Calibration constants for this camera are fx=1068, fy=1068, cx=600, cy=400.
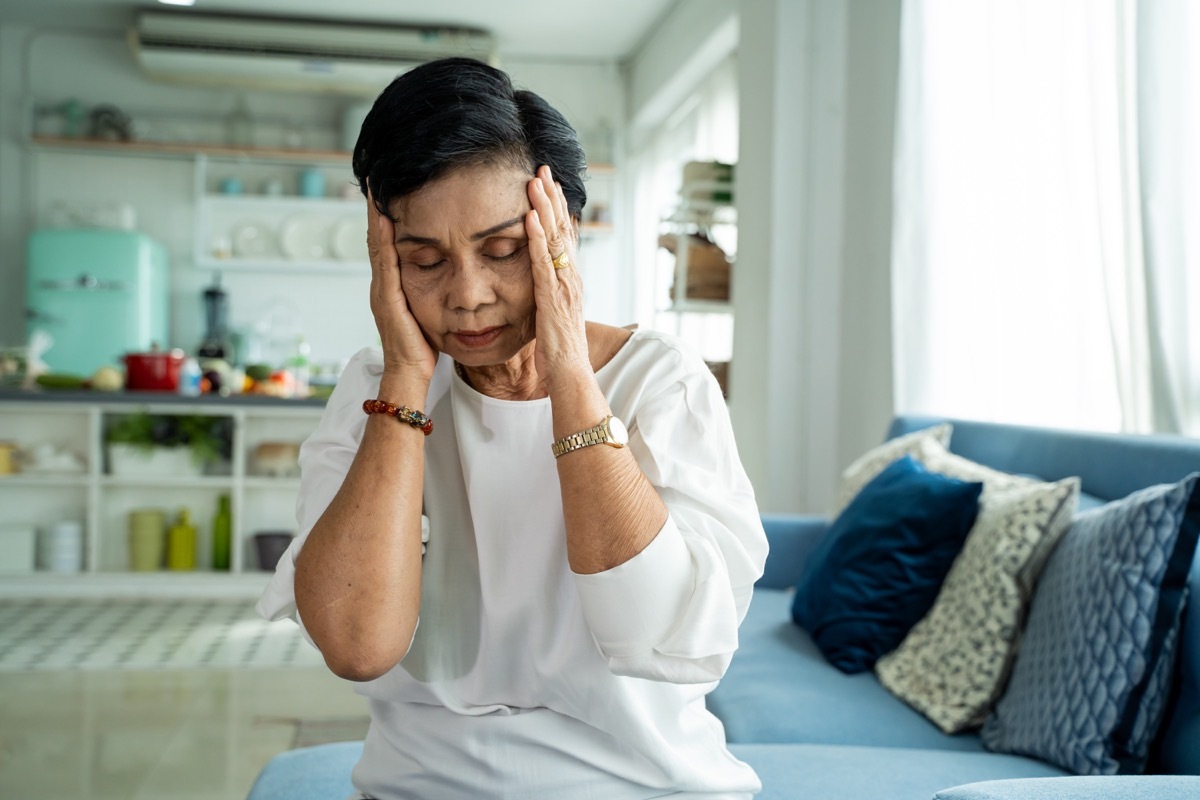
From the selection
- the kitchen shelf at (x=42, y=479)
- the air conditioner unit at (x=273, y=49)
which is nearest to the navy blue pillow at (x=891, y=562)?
the kitchen shelf at (x=42, y=479)

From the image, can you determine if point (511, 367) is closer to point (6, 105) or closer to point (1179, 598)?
point (1179, 598)

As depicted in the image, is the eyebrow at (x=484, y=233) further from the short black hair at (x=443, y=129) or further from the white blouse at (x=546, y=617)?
the white blouse at (x=546, y=617)

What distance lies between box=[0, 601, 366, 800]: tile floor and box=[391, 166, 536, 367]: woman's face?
1891 millimetres

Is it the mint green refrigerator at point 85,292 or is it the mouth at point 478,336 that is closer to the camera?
the mouth at point 478,336

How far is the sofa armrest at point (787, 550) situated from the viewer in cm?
298

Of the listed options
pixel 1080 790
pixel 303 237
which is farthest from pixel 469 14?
pixel 1080 790

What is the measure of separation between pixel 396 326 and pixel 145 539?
4.04 metres

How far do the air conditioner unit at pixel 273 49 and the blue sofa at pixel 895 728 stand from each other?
494cm

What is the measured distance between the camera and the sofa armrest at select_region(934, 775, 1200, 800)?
91 cm

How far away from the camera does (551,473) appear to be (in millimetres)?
1116

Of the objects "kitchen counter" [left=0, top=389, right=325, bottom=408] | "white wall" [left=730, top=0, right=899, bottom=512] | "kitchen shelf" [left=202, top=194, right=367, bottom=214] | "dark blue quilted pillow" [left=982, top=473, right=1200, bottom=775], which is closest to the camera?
"dark blue quilted pillow" [left=982, top=473, right=1200, bottom=775]

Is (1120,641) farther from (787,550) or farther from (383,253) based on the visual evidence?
(787,550)

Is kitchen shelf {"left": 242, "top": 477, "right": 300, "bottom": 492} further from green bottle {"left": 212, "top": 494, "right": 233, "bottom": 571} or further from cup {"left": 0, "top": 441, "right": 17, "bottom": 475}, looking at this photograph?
cup {"left": 0, "top": 441, "right": 17, "bottom": 475}

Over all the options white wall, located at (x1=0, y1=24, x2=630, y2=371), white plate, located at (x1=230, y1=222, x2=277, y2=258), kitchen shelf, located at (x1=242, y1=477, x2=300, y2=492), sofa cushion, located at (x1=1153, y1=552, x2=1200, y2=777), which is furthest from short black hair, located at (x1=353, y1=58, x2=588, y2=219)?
white plate, located at (x1=230, y1=222, x2=277, y2=258)
